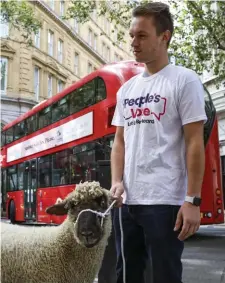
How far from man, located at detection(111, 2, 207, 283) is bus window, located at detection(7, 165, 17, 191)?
45.0ft

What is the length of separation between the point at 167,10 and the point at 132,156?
0.87 metres

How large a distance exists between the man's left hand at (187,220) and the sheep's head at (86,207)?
0.51m

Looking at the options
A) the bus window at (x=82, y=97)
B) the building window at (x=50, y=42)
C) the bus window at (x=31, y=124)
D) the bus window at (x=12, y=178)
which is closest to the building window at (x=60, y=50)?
the building window at (x=50, y=42)

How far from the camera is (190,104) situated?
6.97 feet

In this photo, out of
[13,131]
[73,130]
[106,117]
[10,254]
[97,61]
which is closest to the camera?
[10,254]

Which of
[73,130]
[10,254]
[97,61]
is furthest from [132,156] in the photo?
[97,61]

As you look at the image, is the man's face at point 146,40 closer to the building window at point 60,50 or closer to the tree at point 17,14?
the tree at point 17,14

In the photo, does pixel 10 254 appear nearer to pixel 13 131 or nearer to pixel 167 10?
pixel 167 10

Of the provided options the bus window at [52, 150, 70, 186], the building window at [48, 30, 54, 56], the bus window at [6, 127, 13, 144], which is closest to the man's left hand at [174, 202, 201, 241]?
the bus window at [52, 150, 70, 186]

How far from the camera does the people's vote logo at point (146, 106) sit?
86.3 inches

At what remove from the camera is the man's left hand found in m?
1.99

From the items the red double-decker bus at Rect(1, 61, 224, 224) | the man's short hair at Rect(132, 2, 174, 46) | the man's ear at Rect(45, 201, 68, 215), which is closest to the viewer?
the man's short hair at Rect(132, 2, 174, 46)

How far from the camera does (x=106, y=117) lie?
9.34 metres

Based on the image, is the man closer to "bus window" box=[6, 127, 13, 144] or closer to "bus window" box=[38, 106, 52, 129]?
"bus window" box=[38, 106, 52, 129]
